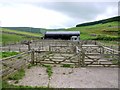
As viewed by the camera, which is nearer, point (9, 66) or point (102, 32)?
point (9, 66)

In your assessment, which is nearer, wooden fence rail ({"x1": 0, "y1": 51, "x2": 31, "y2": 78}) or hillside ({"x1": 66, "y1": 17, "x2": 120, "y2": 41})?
wooden fence rail ({"x1": 0, "y1": 51, "x2": 31, "y2": 78})

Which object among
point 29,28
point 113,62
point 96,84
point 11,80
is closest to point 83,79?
point 96,84

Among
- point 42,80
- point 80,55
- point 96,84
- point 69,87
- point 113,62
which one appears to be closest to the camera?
Answer: point 69,87

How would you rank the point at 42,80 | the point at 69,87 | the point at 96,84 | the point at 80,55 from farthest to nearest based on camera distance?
1. the point at 80,55
2. the point at 42,80
3. the point at 96,84
4. the point at 69,87

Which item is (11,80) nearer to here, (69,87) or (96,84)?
(69,87)

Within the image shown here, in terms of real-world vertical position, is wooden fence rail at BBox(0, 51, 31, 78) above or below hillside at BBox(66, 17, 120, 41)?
below

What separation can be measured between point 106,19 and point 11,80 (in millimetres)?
179183

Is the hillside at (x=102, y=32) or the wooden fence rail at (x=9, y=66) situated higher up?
the hillside at (x=102, y=32)

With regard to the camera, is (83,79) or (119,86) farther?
(83,79)

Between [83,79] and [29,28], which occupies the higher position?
[29,28]

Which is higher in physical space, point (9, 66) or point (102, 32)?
point (102, 32)

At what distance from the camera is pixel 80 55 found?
1611cm

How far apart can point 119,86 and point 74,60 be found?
7343 mm

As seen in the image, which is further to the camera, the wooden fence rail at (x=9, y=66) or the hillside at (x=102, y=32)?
the hillside at (x=102, y=32)
